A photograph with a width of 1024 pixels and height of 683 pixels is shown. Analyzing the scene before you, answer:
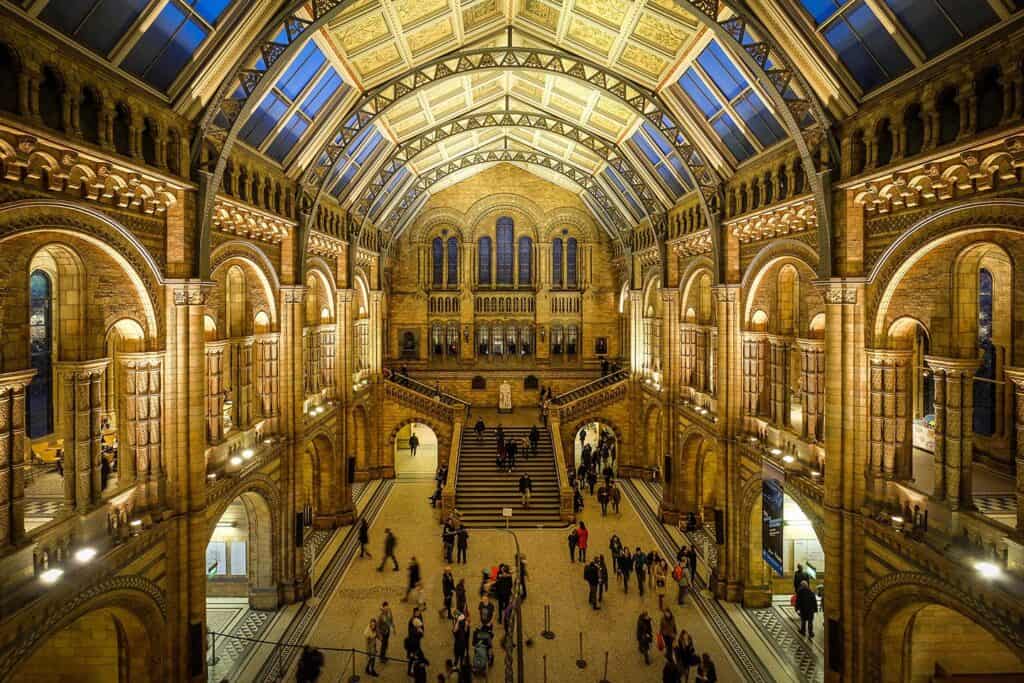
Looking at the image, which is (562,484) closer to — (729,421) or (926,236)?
(729,421)

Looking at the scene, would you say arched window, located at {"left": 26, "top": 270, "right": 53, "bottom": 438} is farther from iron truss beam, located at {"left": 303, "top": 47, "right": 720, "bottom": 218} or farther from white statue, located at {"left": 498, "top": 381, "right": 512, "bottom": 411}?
white statue, located at {"left": 498, "top": 381, "right": 512, "bottom": 411}

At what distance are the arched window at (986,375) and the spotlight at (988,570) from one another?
29.2ft

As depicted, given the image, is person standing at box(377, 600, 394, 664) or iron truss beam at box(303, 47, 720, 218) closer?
person standing at box(377, 600, 394, 664)

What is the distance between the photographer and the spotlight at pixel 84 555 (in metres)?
9.12

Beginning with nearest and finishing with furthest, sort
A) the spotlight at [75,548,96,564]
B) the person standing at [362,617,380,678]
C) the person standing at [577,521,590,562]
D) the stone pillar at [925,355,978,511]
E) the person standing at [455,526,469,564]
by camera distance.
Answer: the spotlight at [75,548,96,564] → the stone pillar at [925,355,978,511] → the person standing at [362,617,380,678] → the person standing at [577,521,590,562] → the person standing at [455,526,469,564]

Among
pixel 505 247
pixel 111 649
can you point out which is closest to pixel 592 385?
pixel 505 247

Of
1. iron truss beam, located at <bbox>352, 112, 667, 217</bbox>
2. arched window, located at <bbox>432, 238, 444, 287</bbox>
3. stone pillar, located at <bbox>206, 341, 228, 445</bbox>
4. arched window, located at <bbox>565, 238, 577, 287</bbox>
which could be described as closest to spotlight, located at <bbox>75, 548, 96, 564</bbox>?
stone pillar, located at <bbox>206, 341, 228, 445</bbox>

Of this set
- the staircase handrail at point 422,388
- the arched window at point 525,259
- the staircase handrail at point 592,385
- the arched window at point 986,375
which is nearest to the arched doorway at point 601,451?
the staircase handrail at point 592,385

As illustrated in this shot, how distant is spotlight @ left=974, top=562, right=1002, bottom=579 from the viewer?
8406 millimetres

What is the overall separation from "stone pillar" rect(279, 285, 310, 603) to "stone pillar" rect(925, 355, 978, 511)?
1604 cm

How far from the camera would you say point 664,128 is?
1761cm

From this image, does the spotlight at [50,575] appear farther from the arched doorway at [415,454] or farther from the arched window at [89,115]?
the arched doorway at [415,454]

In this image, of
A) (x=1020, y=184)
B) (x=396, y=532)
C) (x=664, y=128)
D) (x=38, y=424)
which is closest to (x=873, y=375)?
(x=1020, y=184)

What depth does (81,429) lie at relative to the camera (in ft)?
32.9
